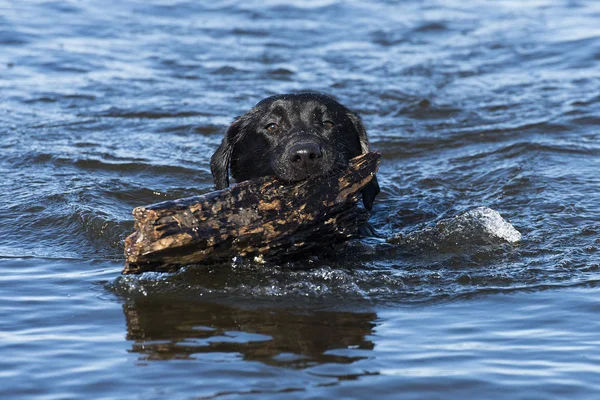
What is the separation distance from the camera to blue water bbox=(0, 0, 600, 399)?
Answer: 3863 millimetres

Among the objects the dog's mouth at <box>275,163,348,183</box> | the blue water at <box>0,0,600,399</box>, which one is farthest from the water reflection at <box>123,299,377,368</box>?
the dog's mouth at <box>275,163,348,183</box>

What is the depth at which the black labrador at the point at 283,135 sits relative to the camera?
582 centimetres

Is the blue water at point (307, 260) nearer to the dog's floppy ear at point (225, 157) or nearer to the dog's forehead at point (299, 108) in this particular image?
the dog's floppy ear at point (225, 157)

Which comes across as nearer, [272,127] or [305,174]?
[305,174]

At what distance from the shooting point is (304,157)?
515 centimetres

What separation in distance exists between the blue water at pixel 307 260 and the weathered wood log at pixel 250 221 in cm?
27

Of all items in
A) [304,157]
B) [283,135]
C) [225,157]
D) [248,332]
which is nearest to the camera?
[248,332]

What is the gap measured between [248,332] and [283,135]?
6.54 feet

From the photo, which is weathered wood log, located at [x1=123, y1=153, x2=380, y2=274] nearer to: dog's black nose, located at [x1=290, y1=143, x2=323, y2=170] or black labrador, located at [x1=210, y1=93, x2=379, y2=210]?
dog's black nose, located at [x1=290, y1=143, x2=323, y2=170]

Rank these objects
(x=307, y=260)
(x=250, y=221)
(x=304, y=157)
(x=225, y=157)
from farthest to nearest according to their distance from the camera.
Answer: (x=225, y=157) → (x=307, y=260) → (x=304, y=157) → (x=250, y=221)

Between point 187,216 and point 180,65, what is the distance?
26.9 ft

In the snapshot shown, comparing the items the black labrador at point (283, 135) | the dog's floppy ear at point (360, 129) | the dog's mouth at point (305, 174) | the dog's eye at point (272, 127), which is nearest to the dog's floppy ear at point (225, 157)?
the black labrador at point (283, 135)

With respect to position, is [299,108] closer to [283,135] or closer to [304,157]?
[283,135]

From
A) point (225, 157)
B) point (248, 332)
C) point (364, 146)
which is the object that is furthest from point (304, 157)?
point (364, 146)
